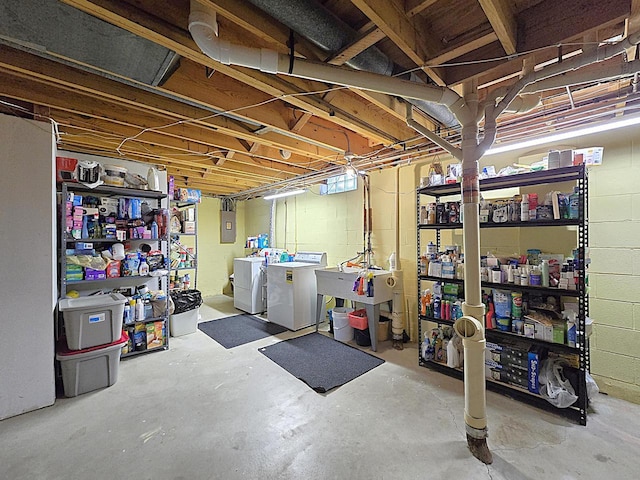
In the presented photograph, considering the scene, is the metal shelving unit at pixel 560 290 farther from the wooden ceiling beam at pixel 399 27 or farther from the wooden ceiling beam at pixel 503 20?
the wooden ceiling beam at pixel 399 27

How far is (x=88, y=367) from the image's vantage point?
2441 millimetres

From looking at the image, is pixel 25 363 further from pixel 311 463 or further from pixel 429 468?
pixel 429 468

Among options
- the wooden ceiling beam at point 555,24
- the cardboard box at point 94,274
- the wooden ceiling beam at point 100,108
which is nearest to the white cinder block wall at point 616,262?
the wooden ceiling beam at point 555,24

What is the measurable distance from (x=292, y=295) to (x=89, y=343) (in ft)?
7.46

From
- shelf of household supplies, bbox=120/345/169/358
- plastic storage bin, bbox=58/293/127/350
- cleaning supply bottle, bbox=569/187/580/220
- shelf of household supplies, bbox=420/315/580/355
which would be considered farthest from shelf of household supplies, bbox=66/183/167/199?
cleaning supply bottle, bbox=569/187/580/220

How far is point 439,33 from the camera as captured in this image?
1.65m

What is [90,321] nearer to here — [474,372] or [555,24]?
[474,372]

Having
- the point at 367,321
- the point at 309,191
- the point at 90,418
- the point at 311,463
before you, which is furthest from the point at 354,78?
the point at 309,191

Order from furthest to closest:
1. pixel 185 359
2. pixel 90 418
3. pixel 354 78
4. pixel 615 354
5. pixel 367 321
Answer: pixel 367 321, pixel 185 359, pixel 615 354, pixel 90 418, pixel 354 78

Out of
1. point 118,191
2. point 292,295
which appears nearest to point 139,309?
point 118,191

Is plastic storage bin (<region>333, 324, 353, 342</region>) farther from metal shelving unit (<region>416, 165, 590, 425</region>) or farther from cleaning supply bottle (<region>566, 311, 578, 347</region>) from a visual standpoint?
cleaning supply bottle (<region>566, 311, 578, 347</region>)

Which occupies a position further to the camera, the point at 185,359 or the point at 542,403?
the point at 185,359

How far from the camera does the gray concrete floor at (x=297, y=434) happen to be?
164 centimetres

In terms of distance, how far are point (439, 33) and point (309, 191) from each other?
3605 mm
